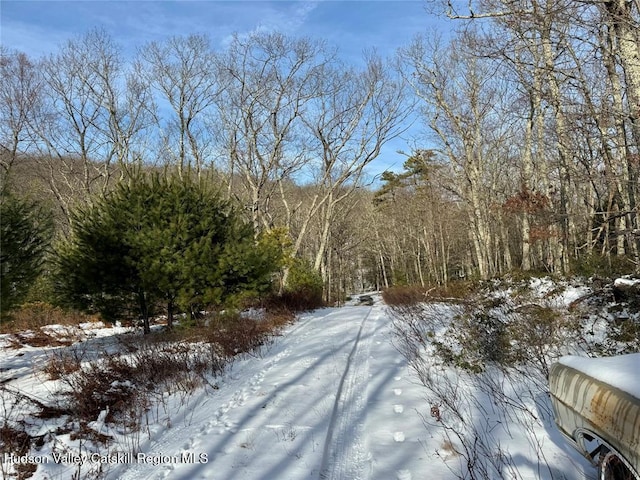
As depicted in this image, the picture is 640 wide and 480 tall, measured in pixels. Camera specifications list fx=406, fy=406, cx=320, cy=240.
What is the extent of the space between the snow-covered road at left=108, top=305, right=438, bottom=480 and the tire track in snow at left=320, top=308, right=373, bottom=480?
0.01 meters

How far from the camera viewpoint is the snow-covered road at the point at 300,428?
144 inches

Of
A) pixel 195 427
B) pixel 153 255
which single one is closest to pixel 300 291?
pixel 153 255

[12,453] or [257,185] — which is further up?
[257,185]

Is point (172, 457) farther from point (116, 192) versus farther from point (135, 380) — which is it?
point (116, 192)

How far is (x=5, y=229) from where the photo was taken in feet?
27.3

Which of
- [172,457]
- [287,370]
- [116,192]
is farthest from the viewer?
[116,192]

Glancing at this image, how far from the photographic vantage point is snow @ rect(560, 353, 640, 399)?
2.32m

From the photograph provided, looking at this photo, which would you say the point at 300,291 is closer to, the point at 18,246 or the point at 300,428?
the point at 18,246

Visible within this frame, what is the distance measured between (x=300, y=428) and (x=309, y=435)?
21cm

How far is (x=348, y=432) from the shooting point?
445 centimetres

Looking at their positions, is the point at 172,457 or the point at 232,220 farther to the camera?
the point at 232,220

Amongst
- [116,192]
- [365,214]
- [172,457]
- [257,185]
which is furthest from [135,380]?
[365,214]

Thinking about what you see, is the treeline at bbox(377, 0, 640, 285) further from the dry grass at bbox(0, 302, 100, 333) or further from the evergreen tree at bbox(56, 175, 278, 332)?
the dry grass at bbox(0, 302, 100, 333)

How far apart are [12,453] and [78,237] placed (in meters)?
7.76
